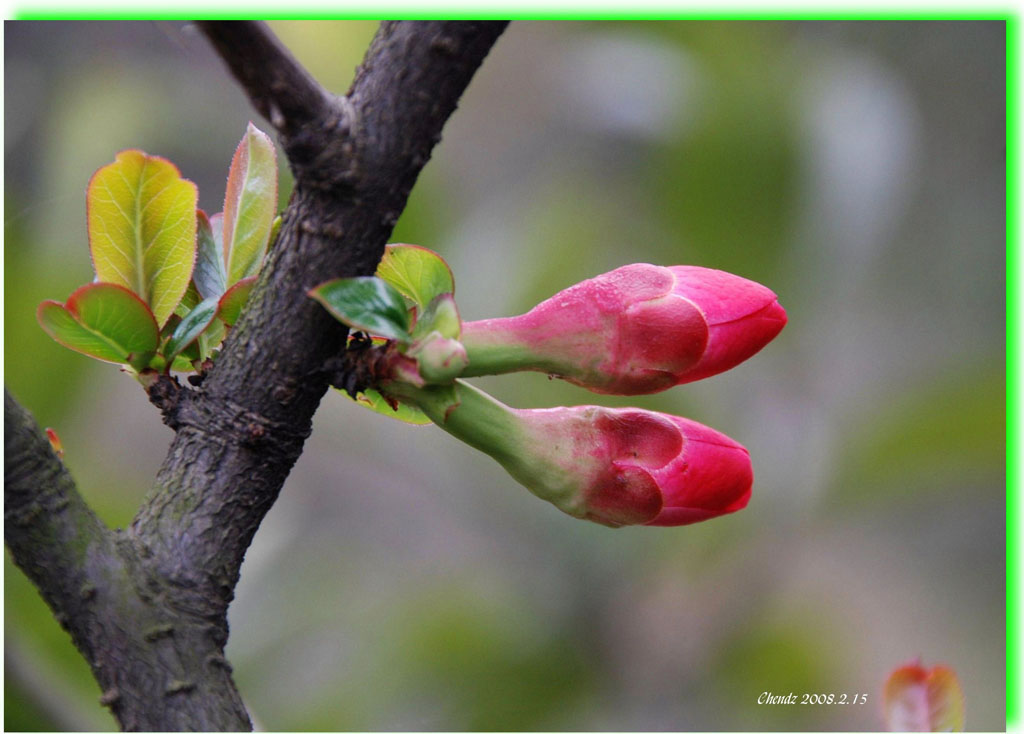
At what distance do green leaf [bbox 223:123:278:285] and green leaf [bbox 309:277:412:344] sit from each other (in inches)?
3.2

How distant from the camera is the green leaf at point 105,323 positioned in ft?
1.00

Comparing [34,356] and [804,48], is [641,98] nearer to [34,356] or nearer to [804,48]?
[804,48]

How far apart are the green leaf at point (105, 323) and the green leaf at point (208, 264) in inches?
1.6

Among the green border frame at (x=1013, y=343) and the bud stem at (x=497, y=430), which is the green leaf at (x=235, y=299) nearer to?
the bud stem at (x=497, y=430)


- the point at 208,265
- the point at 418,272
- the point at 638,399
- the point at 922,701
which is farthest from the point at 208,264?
the point at 638,399

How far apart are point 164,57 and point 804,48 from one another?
1.07 metres

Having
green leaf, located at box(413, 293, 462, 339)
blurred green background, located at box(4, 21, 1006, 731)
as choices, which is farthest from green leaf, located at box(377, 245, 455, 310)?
blurred green background, located at box(4, 21, 1006, 731)

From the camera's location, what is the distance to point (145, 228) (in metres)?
0.34

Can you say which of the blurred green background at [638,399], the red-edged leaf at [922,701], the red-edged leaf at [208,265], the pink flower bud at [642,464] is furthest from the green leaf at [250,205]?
the blurred green background at [638,399]

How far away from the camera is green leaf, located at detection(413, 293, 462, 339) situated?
0.29 meters

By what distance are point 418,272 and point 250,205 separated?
0.25 feet

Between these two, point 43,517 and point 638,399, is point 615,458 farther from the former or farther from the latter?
point 638,399

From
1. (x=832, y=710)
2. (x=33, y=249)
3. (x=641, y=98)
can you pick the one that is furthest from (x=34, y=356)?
(x=832, y=710)

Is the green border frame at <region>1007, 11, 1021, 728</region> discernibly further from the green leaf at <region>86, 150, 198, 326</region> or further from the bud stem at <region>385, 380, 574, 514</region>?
the green leaf at <region>86, 150, 198, 326</region>
